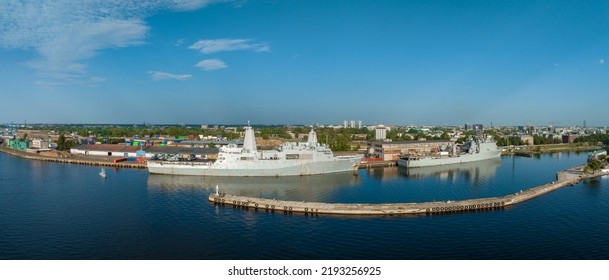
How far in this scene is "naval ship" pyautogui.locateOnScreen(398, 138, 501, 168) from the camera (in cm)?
3675

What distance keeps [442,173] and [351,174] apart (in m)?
7.59

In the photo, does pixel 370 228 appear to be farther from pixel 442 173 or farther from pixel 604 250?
pixel 442 173

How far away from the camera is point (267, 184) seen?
25.7 m

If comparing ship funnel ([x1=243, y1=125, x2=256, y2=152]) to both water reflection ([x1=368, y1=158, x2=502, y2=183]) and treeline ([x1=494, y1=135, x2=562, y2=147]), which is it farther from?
treeline ([x1=494, y1=135, x2=562, y2=147])

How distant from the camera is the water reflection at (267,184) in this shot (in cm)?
2245

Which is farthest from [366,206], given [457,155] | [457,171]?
[457,155]

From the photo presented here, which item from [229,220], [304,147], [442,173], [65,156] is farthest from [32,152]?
[442,173]

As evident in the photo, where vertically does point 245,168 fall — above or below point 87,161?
above

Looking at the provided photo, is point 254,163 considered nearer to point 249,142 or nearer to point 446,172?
point 249,142

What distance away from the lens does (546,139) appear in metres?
69.9

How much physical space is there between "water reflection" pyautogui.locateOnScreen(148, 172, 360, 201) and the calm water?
12 cm

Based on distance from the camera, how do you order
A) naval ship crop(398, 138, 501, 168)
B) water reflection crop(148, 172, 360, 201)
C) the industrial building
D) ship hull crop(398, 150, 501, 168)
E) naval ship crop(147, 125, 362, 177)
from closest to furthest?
water reflection crop(148, 172, 360, 201), naval ship crop(147, 125, 362, 177), ship hull crop(398, 150, 501, 168), naval ship crop(398, 138, 501, 168), the industrial building

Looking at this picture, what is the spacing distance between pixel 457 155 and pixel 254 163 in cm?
2206

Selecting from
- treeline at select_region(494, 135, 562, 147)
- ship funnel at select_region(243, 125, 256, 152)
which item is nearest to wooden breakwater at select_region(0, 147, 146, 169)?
ship funnel at select_region(243, 125, 256, 152)
